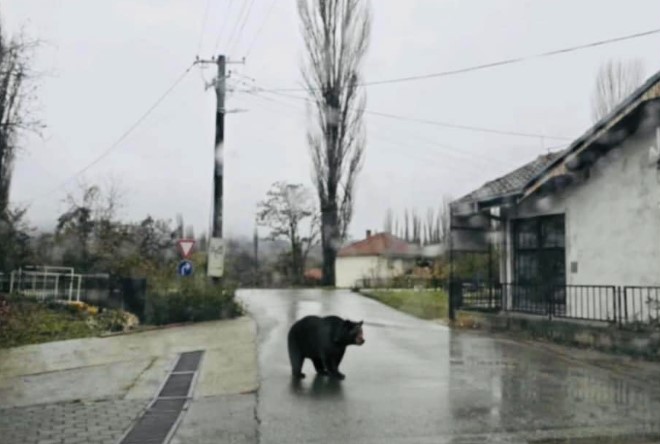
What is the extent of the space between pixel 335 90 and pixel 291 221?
841 centimetres

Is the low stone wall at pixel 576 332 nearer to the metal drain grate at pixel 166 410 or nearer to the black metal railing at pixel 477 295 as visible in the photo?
the black metal railing at pixel 477 295

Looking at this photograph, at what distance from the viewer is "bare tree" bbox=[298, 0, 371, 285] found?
103 feet

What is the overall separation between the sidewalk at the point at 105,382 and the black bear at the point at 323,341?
2.47 ft

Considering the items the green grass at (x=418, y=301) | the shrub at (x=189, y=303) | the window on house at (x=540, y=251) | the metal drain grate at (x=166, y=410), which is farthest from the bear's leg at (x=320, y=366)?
the green grass at (x=418, y=301)

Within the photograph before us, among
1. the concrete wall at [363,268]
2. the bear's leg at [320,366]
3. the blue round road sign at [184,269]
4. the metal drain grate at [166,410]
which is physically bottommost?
the metal drain grate at [166,410]

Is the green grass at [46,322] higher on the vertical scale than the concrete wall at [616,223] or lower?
lower

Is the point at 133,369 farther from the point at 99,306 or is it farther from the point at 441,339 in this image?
the point at 99,306

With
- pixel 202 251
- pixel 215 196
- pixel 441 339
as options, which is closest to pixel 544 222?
pixel 441 339

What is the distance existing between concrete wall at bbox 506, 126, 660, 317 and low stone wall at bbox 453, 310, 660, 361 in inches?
35.2

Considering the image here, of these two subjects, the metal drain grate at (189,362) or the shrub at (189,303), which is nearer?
the metal drain grate at (189,362)

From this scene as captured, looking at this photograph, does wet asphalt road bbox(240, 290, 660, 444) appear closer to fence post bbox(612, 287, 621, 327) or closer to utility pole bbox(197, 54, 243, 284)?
fence post bbox(612, 287, 621, 327)

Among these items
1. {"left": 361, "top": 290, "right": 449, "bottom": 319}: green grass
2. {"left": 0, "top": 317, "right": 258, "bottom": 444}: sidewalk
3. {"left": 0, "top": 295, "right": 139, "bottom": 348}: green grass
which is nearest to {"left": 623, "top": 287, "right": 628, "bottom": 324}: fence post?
{"left": 0, "top": 317, "right": 258, "bottom": 444}: sidewalk

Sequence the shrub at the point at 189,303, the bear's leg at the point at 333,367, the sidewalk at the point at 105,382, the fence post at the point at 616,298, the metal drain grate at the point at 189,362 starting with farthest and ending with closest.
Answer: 1. the shrub at the point at 189,303
2. the fence post at the point at 616,298
3. the metal drain grate at the point at 189,362
4. the bear's leg at the point at 333,367
5. the sidewalk at the point at 105,382

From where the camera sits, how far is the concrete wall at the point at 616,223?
13.9m
